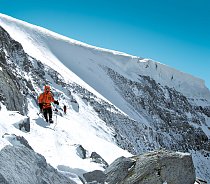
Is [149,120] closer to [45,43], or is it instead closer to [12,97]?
[45,43]

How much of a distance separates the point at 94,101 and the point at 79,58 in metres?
19.3

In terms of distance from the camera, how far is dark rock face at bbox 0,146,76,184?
21.6 ft

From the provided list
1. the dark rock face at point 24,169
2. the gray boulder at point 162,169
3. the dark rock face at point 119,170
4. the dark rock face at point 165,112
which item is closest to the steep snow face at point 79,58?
the dark rock face at point 165,112

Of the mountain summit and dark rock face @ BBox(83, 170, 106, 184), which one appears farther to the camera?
the mountain summit

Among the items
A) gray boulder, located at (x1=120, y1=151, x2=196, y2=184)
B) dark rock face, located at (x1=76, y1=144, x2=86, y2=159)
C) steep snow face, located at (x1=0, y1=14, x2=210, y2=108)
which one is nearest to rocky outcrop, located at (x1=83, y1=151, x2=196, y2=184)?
gray boulder, located at (x1=120, y1=151, x2=196, y2=184)

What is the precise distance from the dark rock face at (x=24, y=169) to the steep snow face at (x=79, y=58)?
34.7m

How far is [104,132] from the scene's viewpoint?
3089cm

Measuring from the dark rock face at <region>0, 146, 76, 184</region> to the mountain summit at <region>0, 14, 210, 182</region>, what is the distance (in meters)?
0.49

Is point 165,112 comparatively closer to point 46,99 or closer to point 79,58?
point 79,58

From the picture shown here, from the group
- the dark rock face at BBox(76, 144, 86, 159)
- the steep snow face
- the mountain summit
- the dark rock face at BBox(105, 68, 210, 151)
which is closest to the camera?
the dark rock face at BBox(76, 144, 86, 159)

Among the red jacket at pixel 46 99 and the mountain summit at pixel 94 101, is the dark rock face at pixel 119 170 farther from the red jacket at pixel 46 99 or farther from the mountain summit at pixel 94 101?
the red jacket at pixel 46 99

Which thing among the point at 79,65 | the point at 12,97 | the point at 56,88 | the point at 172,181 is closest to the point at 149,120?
the point at 79,65

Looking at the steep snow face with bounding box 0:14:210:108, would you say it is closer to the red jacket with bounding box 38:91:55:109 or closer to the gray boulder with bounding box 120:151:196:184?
the red jacket with bounding box 38:91:55:109

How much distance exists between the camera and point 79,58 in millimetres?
58188
